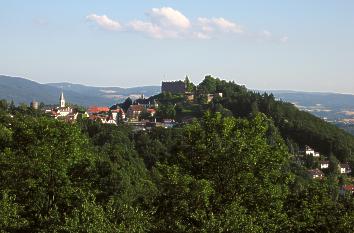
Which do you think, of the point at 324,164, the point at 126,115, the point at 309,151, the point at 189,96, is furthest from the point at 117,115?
the point at 324,164

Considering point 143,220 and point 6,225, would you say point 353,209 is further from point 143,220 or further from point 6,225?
point 6,225

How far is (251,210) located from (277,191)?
4.06 ft

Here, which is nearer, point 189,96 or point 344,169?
point 344,169

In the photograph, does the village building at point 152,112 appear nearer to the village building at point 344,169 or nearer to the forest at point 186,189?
the village building at point 344,169

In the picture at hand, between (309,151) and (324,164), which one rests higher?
(309,151)

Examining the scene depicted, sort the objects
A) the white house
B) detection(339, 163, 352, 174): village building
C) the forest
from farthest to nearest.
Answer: the white house < detection(339, 163, 352, 174): village building < the forest

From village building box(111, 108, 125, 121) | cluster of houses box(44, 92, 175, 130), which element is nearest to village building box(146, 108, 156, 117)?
cluster of houses box(44, 92, 175, 130)

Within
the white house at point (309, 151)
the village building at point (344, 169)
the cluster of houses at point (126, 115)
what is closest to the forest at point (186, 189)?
the village building at point (344, 169)

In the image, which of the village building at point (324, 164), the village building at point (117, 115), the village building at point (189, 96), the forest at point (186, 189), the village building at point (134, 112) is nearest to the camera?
the forest at point (186, 189)

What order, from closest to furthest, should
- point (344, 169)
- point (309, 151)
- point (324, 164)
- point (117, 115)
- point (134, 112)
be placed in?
point (344, 169), point (324, 164), point (309, 151), point (117, 115), point (134, 112)

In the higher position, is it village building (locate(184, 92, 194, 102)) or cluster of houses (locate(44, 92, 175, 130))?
village building (locate(184, 92, 194, 102))

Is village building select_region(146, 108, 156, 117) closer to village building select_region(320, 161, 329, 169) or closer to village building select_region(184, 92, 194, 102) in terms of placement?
village building select_region(184, 92, 194, 102)

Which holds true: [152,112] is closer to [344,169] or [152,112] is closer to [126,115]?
[126,115]

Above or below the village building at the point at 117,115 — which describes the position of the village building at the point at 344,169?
below
